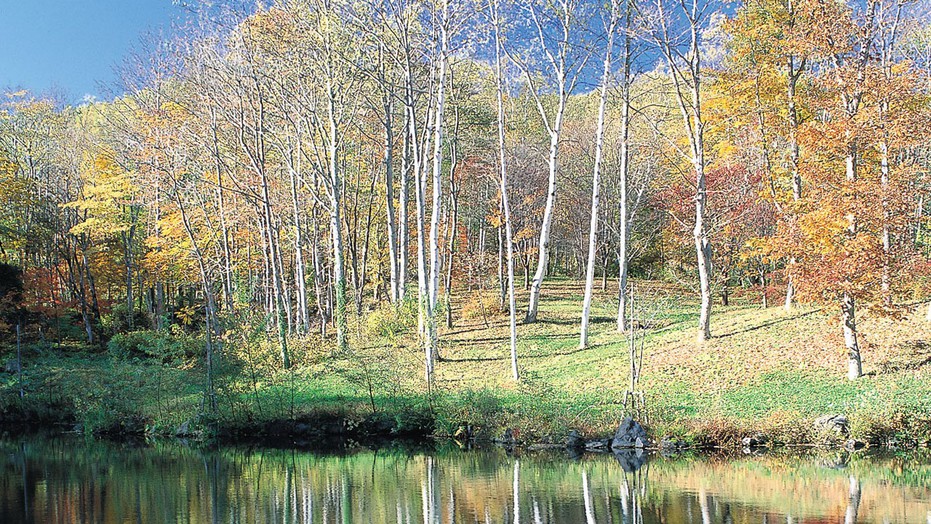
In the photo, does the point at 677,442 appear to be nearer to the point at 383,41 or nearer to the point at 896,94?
the point at 896,94

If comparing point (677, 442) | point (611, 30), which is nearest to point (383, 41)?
point (611, 30)

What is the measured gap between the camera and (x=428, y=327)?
1967cm

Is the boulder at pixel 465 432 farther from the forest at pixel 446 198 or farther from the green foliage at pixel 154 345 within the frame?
the green foliage at pixel 154 345

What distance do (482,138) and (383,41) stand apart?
11.9 m

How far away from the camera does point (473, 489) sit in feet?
38.8

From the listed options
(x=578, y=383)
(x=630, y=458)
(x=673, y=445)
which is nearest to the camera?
(x=630, y=458)

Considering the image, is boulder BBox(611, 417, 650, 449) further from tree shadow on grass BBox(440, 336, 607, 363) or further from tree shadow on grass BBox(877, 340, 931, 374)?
tree shadow on grass BBox(440, 336, 607, 363)

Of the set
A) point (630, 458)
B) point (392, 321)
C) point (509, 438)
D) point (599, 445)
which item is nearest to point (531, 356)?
point (392, 321)

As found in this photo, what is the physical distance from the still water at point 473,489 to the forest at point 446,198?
9.18 ft

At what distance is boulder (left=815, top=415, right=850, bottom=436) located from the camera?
13.7 meters

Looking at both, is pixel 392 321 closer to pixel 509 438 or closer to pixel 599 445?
pixel 509 438

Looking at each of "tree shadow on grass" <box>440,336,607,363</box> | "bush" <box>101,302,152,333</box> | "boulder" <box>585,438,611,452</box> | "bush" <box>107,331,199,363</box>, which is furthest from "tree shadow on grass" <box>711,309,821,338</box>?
"bush" <box>101,302,152,333</box>

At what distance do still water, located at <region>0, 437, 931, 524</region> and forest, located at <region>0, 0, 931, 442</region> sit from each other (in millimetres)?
2799

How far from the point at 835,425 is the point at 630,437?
3726mm
